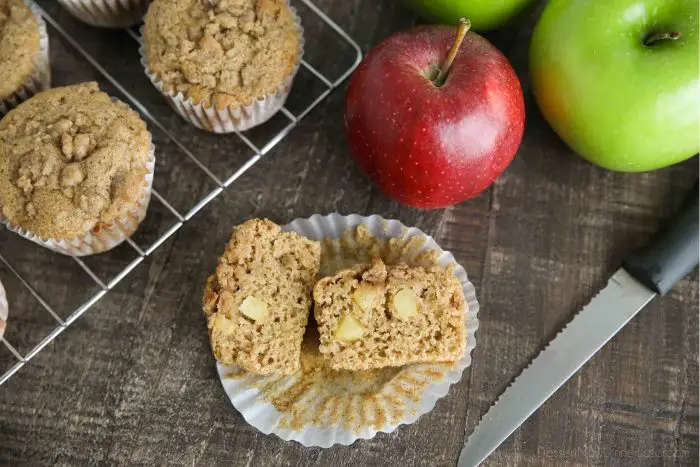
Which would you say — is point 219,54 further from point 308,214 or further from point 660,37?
point 660,37

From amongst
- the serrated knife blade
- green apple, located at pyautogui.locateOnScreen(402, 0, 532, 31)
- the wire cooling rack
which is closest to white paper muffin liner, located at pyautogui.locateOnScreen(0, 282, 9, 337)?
the wire cooling rack

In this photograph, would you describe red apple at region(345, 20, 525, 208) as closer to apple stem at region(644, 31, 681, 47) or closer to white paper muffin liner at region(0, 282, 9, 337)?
apple stem at region(644, 31, 681, 47)

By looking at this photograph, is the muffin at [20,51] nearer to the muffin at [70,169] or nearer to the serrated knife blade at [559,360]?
the muffin at [70,169]

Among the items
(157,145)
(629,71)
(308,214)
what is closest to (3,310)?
(157,145)

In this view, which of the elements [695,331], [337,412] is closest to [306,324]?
[337,412]

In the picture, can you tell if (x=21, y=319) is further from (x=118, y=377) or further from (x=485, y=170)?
(x=485, y=170)
